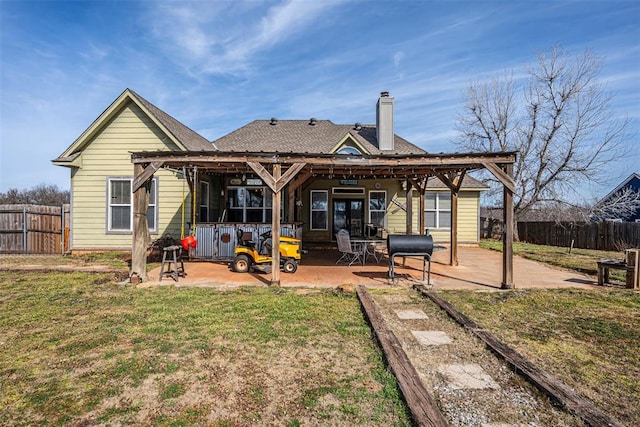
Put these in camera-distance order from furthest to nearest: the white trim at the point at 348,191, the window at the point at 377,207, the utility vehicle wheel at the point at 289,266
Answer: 1. the window at the point at 377,207
2. the white trim at the point at 348,191
3. the utility vehicle wheel at the point at 289,266

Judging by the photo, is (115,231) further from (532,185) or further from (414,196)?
(532,185)

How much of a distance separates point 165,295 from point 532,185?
2268cm

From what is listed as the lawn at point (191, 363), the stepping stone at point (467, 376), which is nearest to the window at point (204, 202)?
the lawn at point (191, 363)

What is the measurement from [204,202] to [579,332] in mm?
10891

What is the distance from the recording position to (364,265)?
973 centimetres

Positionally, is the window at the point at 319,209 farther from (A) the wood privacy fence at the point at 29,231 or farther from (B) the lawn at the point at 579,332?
(A) the wood privacy fence at the point at 29,231

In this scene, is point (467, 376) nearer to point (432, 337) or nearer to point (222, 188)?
point (432, 337)

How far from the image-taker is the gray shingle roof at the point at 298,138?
14.8 m

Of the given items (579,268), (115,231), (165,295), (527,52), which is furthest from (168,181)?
(527,52)

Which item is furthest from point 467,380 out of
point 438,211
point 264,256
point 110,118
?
point 438,211

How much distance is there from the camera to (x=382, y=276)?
820 cm

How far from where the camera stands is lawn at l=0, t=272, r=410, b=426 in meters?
2.57

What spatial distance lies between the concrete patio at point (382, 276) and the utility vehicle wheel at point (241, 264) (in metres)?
0.23

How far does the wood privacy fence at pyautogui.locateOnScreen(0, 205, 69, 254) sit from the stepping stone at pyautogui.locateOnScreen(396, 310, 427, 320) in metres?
12.5
